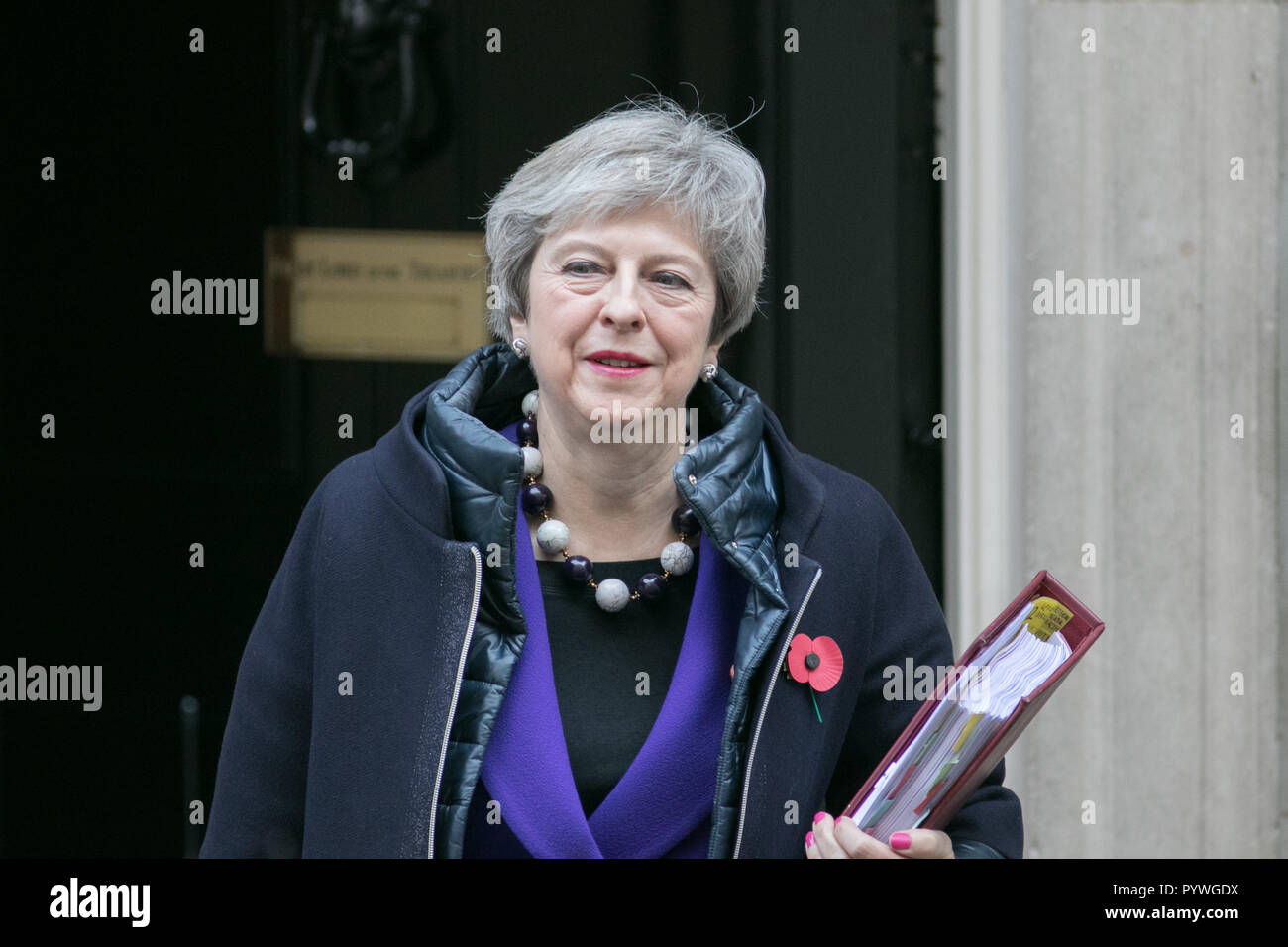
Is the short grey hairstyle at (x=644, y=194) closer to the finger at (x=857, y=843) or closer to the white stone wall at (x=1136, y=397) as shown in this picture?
the finger at (x=857, y=843)

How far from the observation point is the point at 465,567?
1907 mm

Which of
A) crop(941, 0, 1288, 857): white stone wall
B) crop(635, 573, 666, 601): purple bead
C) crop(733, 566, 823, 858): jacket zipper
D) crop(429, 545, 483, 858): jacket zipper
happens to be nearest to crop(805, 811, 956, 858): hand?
crop(733, 566, 823, 858): jacket zipper

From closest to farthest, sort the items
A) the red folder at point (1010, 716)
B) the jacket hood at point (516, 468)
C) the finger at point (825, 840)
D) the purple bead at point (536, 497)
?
the red folder at point (1010, 716)
the finger at point (825, 840)
the jacket hood at point (516, 468)
the purple bead at point (536, 497)

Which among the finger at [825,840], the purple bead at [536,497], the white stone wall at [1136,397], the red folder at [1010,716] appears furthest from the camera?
the white stone wall at [1136,397]

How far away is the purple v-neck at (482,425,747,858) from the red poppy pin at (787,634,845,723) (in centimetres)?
9

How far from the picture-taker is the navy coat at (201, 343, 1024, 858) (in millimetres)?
1896

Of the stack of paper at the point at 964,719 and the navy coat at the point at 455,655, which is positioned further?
the navy coat at the point at 455,655

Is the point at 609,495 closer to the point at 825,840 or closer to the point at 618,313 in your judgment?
the point at 618,313

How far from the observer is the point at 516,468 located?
191 cm

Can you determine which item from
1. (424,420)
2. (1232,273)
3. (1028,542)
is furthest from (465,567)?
(1232,273)

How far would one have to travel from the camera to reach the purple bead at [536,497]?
2033mm

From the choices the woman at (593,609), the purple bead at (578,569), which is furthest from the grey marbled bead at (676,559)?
Answer: the purple bead at (578,569)

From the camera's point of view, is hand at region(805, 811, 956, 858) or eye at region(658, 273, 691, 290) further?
eye at region(658, 273, 691, 290)

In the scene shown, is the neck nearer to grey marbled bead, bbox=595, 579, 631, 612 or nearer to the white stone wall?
grey marbled bead, bbox=595, 579, 631, 612
